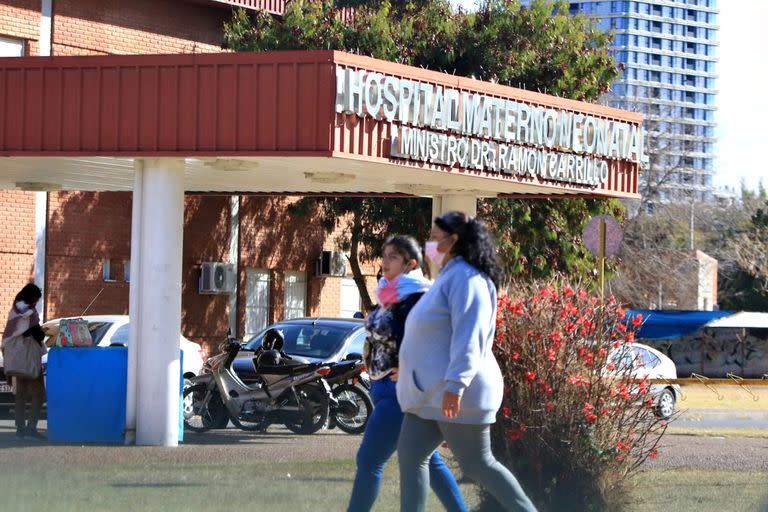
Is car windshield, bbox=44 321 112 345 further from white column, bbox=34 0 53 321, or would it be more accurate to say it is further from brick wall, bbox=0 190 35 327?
white column, bbox=34 0 53 321

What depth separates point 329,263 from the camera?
30781mm

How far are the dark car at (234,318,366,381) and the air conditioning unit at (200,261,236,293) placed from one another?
32.7ft

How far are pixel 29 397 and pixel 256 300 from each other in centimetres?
1505

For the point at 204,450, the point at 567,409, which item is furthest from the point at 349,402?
the point at 567,409

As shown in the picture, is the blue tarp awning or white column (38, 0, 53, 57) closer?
white column (38, 0, 53, 57)

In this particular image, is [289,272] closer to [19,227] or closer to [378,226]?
[378,226]

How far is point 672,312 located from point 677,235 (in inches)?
1210

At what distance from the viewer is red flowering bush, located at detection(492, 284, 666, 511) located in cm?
886

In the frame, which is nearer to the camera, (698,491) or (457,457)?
(457,457)

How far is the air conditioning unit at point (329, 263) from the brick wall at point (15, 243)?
7959 millimetres

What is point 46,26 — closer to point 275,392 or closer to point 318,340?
point 318,340

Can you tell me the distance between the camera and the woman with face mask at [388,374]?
7418 mm

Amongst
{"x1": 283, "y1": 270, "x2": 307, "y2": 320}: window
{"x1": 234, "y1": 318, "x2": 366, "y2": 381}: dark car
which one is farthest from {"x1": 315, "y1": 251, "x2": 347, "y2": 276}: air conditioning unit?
{"x1": 234, "y1": 318, "x2": 366, "y2": 381}: dark car

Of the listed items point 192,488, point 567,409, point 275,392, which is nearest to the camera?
point 567,409
